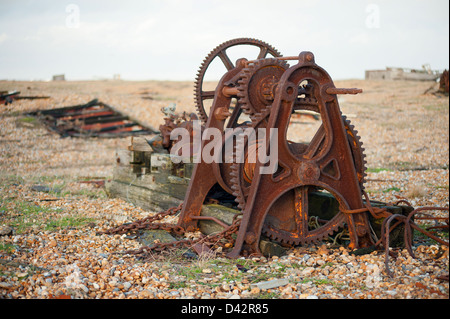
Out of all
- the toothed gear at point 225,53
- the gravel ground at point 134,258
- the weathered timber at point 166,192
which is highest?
the toothed gear at point 225,53

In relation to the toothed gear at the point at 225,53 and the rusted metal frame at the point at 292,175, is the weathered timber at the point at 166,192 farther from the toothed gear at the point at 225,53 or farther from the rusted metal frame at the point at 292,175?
the toothed gear at the point at 225,53

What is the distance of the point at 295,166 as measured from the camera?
4.58 meters

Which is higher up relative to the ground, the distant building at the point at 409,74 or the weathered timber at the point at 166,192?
the distant building at the point at 409,74

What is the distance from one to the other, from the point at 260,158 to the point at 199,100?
1.76m

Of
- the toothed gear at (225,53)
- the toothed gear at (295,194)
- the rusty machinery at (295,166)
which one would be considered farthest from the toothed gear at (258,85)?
the toothed gear at (225,53)

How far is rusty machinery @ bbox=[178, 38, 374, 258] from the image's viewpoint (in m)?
4.44

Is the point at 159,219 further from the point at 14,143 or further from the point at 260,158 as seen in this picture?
the point at 14,143

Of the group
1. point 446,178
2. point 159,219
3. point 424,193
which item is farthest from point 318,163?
point 446,178

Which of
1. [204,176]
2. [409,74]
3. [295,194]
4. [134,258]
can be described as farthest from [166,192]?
[409,74]

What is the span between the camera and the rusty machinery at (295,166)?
4.44 meters

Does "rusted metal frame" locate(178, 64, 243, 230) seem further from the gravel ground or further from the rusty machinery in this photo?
the gravel ground

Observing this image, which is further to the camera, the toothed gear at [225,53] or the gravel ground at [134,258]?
the toothed gear at [225,53]
